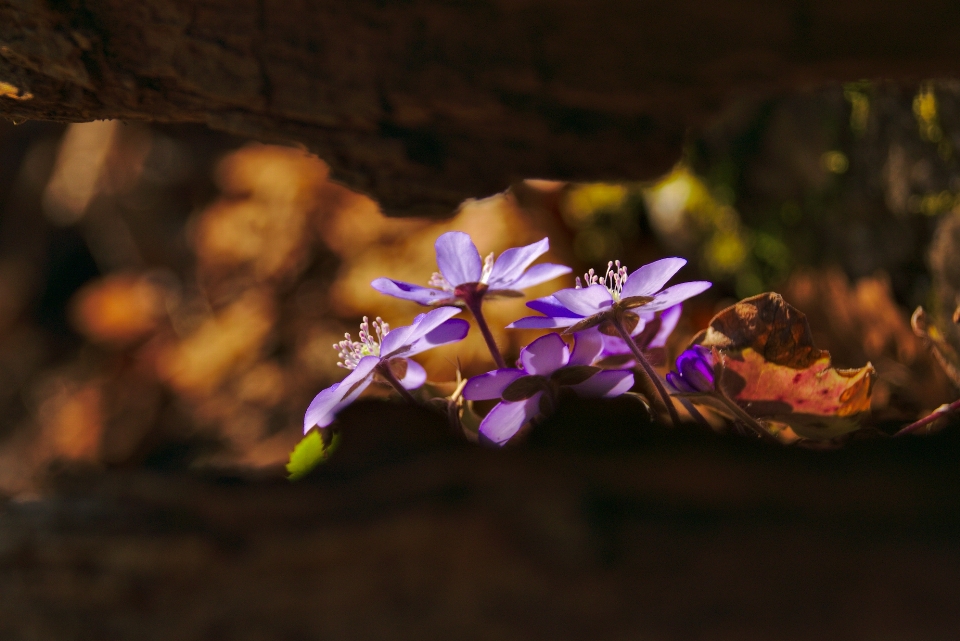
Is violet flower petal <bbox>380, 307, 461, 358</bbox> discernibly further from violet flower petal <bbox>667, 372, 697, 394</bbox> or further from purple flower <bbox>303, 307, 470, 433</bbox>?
violet flower petal <bbox>667, 372, 697, 394</bbox>

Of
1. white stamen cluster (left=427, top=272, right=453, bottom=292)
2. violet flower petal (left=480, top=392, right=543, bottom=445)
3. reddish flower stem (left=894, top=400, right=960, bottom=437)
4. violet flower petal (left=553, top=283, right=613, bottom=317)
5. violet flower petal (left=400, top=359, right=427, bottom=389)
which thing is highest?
violet flower petal (left=553, top=283, right=613, bottom=317)

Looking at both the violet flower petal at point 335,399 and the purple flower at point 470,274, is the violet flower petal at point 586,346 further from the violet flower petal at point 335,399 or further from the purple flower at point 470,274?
the violet flower petal at point 335,399

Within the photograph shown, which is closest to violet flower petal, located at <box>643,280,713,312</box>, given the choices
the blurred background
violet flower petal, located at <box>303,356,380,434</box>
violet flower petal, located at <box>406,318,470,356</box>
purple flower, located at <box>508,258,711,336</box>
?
purple flower, located at <box>508,258,711,336</box>

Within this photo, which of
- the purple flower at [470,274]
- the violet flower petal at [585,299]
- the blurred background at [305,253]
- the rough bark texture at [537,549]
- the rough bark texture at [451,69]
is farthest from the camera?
the blurred background at [305,253]

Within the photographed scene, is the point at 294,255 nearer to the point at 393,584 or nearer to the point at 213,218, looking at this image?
the point at 213,218

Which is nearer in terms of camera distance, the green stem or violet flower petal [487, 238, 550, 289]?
the green stem

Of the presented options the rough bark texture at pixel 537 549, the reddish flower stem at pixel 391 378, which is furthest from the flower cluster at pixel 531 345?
the rough bark texture at pixel 537 549
